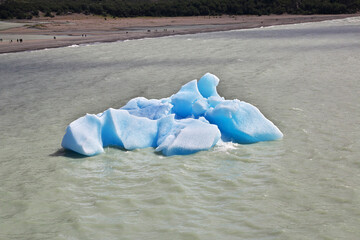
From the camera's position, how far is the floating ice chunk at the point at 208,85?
9.34 metres

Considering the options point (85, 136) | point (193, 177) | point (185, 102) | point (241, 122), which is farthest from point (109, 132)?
point (241, 122)

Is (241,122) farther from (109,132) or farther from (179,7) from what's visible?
(179,7)

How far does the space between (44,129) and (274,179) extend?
17.2ft

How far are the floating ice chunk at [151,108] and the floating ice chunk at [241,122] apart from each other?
0.91 meters

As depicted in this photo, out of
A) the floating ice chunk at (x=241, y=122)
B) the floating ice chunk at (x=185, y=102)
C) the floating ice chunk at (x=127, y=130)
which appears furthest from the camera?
the floating ice chunk at (x=185, y=102)

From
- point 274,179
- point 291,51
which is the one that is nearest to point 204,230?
point 274,179

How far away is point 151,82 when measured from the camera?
1543 centimetres

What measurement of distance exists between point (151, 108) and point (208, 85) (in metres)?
1.21

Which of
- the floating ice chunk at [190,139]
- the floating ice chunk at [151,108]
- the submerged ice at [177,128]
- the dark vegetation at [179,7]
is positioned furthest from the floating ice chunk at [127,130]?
the dark vegetation at [179,7]

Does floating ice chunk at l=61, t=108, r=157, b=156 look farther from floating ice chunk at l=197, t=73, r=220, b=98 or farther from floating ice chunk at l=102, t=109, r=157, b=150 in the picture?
floating ice chunk at l=197, t=73, r=220, b=98

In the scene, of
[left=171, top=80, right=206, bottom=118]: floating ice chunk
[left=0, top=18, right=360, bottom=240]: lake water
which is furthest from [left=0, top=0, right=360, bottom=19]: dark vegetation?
[left=171, top=80, right=206, bottom=118]: floating ice chunk

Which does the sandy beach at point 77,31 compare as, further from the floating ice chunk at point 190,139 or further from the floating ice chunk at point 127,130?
the floating ice chunk at point 190,139

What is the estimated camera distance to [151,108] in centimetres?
907

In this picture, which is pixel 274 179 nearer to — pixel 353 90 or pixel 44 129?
pixel 44 129
